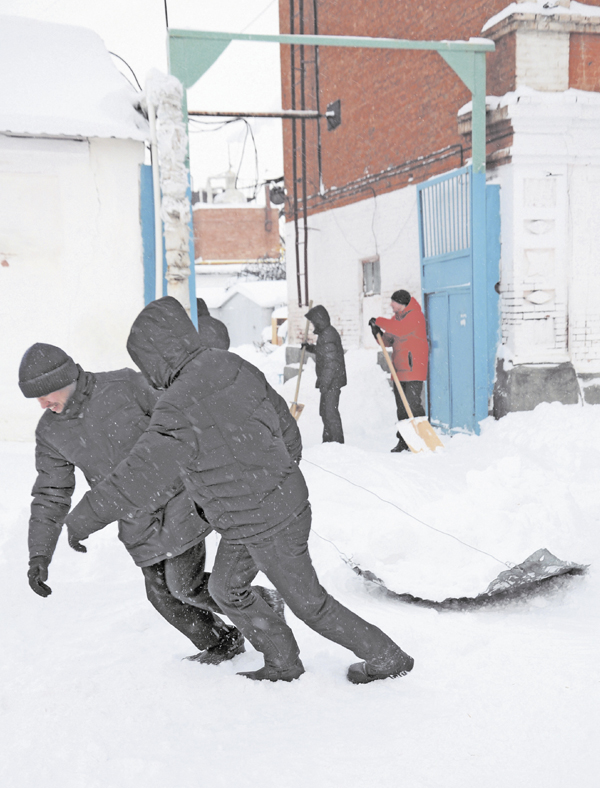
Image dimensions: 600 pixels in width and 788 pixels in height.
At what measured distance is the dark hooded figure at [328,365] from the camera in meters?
8.00

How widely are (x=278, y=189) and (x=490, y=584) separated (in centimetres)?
1187

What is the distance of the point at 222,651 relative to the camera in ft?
10.8

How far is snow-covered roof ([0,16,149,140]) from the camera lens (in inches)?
240

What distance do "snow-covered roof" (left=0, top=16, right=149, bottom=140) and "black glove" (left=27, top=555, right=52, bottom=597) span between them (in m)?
4.38

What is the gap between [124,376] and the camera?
10.3 feet

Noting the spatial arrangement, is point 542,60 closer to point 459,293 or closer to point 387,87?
point 459,293

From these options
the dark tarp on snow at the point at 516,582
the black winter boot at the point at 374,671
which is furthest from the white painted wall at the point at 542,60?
the black winter boot at the point at 374,671

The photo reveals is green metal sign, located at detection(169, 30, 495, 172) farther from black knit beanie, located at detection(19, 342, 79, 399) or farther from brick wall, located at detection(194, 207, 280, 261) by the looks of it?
brick wall, located at detection(194, 207, 280, 261)

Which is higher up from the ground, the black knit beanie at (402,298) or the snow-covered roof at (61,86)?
the snow-covered roof at (61,86)

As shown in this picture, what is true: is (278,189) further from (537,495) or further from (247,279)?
(247,279)

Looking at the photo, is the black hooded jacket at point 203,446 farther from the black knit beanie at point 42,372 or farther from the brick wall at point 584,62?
the brick wall at point 584,62

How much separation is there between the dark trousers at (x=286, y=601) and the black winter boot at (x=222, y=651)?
0.35 meters

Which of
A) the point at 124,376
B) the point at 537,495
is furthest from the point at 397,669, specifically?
the point at 537,495

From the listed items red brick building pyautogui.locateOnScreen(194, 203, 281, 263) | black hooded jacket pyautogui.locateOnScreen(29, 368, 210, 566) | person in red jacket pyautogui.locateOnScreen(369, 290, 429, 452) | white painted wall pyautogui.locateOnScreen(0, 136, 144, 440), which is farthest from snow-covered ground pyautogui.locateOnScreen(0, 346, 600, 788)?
red brick building pyautogui.locateOnScreen(194, 203, 281, 263)
